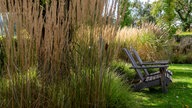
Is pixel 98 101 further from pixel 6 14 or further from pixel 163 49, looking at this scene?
pixel 163 49

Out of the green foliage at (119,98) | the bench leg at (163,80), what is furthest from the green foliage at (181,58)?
the green foliage at (119,98)

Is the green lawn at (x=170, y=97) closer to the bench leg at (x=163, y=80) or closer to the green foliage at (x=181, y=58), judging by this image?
the bench leg at (x=163, y=80)

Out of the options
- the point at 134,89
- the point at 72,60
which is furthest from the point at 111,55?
the point at 134,89

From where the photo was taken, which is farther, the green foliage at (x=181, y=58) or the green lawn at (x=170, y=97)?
the green foliage at (x=181, y=58)

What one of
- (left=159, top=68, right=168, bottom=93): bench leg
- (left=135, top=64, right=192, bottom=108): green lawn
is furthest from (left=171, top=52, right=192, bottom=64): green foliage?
(left=159, top=68, right=168, bottom=93): bench leg

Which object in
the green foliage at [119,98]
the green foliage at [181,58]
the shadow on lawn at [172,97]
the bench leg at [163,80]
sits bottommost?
the green foliage at [181,58]

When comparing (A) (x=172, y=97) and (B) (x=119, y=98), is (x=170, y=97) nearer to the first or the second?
(A) (x=172, y=97)

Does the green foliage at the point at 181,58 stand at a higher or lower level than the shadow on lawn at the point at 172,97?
lower

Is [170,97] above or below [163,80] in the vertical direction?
below

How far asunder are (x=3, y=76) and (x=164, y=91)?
368 centimetres

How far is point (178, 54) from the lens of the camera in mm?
14656

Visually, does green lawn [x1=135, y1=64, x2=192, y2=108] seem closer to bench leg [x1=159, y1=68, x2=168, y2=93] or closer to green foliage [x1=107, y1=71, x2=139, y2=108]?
bench leg [x1=159, y1=68, x2=168, y2=93]

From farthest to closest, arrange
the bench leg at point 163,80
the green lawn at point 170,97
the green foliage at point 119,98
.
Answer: the bench leg at point 163,80
the green lawn at point 170,97
the green foliage at point 119,98

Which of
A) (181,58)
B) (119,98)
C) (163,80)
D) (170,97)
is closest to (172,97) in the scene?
(170,97)
